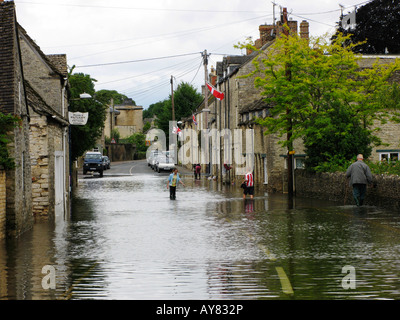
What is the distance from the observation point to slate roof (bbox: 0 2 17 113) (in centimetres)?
1582

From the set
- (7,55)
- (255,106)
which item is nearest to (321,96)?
(255,106)

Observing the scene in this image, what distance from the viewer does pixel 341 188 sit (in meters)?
26.5

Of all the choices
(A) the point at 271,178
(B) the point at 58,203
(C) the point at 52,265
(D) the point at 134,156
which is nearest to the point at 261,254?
(C) the point at 52,265

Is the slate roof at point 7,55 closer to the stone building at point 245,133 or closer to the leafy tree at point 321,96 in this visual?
the leafy tree at point 321,96

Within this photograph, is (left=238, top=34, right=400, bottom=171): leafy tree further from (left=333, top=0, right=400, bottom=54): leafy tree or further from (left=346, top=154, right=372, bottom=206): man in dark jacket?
(left=333, top=0, right=400, bottom=54): leafy tree

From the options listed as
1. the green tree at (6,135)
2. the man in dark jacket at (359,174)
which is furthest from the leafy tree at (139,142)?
the green tree at (6,135)

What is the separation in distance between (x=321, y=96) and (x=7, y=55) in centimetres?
1958

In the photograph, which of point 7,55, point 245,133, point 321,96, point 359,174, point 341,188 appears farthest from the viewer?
point 245,133

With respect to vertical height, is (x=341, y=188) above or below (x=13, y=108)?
below

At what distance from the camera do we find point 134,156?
387 ft

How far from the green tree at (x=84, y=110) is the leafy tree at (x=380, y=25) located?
2405cm

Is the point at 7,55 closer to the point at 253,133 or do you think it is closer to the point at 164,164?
the point at 253,133

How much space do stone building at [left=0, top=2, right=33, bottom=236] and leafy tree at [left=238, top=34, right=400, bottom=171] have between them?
15607mm
